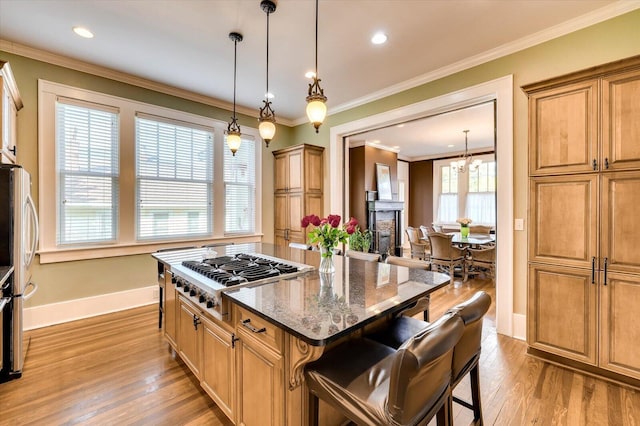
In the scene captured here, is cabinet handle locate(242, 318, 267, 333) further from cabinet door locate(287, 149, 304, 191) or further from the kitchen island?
cabinet door locate(287, 149, 304, 191)

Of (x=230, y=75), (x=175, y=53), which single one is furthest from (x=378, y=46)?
(x=175, y=53)

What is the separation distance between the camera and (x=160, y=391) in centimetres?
215

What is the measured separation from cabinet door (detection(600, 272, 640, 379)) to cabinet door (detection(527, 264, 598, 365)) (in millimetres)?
57

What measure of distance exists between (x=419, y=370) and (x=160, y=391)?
209cm

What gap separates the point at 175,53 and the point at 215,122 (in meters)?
1.51

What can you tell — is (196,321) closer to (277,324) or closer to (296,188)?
(277,324)

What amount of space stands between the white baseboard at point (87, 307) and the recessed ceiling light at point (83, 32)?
301 cm

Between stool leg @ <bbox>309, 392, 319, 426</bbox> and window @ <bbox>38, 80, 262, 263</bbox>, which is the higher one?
window @ <bbox>38, 80, 262, 263</bbox>

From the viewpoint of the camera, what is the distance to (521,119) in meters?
3.00

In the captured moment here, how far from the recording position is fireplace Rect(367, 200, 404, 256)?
7.09 m

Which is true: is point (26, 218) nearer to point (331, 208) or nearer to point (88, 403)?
point (88, 403)

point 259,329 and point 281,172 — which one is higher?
point 281,172

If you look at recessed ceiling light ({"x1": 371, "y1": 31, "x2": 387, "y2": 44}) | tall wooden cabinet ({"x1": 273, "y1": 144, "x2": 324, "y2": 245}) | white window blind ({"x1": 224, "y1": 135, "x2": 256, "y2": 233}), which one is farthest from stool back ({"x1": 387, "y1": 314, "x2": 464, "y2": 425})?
white window blind ({"x1": 224, "y1": 135, "x2": 256, "y2": 233})

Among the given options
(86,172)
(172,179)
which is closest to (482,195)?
(172,179)
